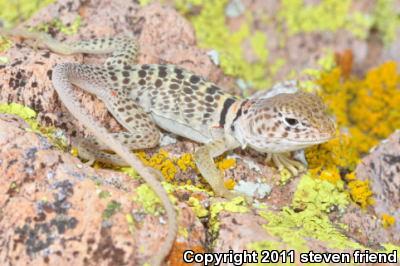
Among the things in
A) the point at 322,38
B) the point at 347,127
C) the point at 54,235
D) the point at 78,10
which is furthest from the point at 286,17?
the point at 54,235

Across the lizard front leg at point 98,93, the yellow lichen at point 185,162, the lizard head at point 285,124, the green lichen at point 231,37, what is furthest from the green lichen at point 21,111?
the green lichen at point 231,37

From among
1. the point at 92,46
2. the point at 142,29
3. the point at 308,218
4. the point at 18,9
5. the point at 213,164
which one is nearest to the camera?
the point at 308,218

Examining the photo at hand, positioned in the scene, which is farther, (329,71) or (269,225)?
(329,71)

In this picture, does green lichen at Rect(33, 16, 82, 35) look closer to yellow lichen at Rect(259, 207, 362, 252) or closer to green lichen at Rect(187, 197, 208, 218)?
green lichen at Rect(187, 197, 208, 218)

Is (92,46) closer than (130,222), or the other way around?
(130,222)

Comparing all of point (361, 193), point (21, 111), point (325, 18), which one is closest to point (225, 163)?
point (361, 193)

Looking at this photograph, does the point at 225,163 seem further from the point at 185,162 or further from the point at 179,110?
the point at 179,110

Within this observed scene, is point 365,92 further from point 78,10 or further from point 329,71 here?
point 78,10
